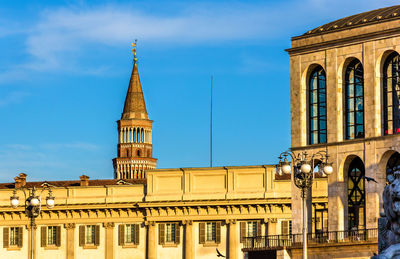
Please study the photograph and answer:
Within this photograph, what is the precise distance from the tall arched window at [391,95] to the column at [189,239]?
34.2m

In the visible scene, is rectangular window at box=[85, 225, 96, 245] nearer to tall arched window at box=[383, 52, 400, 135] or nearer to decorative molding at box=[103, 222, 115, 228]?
decorative molding at box=[103, 222, 115, 228]

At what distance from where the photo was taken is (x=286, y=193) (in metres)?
95.0

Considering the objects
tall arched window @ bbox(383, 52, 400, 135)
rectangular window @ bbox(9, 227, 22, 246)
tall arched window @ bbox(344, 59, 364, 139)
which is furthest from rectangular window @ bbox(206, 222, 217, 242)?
tall arched window @ bbox(383, 52, 400, 135)

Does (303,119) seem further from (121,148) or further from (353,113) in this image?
(121,148)

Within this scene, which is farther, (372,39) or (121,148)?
(121,148)

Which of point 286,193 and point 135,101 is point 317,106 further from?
point 135,101

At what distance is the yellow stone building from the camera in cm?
6619

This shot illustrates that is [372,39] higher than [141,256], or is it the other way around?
[372,39]

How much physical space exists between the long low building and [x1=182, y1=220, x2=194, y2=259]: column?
0.08 meters

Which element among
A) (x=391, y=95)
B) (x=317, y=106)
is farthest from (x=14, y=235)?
(x=391, y=95)

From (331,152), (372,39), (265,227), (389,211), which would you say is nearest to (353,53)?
(372,39)

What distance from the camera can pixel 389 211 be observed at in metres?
12.0

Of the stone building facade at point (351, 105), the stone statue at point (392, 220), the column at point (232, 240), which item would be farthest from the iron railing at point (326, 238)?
the stone statue at point (392, 220)

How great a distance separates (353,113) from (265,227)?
2897 cm
